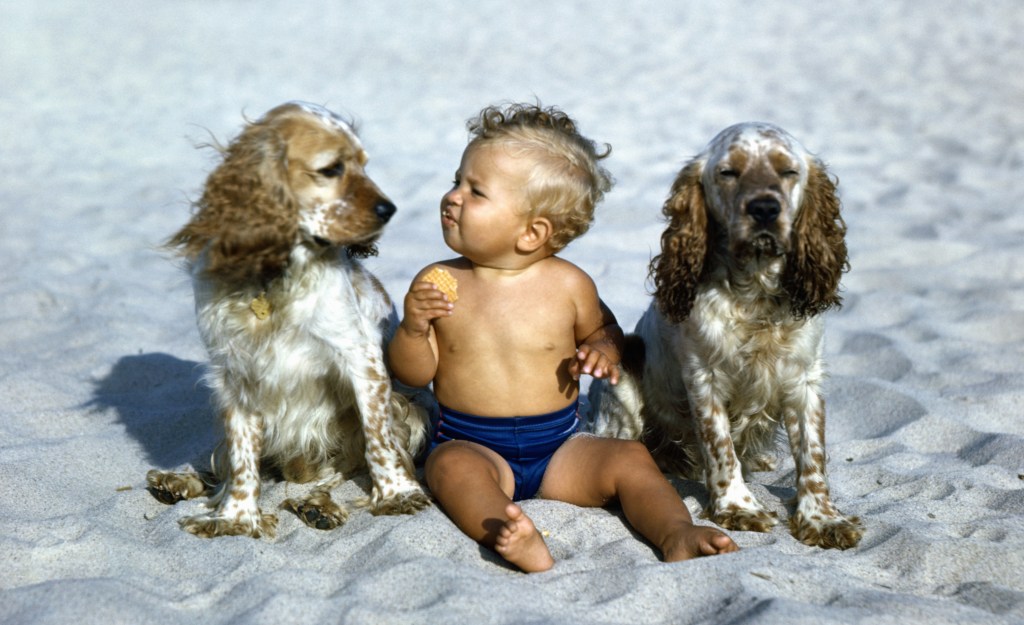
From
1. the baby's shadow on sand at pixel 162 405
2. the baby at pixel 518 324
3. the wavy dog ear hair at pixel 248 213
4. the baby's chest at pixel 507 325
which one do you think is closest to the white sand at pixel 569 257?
the baby's shadow on sand at pixel 162 405

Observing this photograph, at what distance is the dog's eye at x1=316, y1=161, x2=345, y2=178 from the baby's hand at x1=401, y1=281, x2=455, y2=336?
57cm

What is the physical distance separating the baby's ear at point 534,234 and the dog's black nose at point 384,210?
0.65m

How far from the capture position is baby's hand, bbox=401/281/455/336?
429 cm

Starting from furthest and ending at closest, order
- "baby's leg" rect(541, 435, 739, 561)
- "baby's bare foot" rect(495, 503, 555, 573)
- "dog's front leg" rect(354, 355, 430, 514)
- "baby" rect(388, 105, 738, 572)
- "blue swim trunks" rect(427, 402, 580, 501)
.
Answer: "blue swim trunks" rect(427, 402, 580, 501)
"baby" rect(388, 105, 738, 572)
"dog's front leg" rect(354, 355, 430, 514)
"baby's leg" rect(541, 435, 739, 561)
"baby's bare foot" rect(495, 503, 555, 573)

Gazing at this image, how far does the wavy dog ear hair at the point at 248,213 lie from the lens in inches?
154

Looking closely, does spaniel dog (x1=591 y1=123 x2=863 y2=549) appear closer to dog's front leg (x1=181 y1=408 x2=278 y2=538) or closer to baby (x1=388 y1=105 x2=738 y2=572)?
baby (x1=388 y1=105 x2=738 y2=572)

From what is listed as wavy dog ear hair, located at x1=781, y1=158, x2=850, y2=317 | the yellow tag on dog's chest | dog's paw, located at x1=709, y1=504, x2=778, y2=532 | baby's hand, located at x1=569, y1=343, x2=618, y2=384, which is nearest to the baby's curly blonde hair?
baby's hand, located at x1=569, y1=343, x2=618, y2=384


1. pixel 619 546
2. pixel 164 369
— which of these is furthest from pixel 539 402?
pixel 164 369

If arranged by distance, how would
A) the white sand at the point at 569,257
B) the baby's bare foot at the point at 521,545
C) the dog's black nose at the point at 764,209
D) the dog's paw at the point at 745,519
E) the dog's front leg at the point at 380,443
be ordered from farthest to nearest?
1. the dog's front leg at the point at 380,443
2. the dog's paw at the point at 745,519
3. the dog's black nose at the point at 764,209
4. the baby's bare foot at the point at 521,545
5. the white sand at the point at 569,257

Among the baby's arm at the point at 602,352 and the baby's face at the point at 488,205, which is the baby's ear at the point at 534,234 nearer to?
the baby's face at the point at 488,205

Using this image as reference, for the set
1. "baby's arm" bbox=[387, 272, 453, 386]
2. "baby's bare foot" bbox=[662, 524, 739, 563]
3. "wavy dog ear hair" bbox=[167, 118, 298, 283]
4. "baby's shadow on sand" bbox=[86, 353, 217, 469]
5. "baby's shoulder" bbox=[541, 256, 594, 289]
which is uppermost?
"wavy dog ear hair" bbox=[167, 118, 298, 283]

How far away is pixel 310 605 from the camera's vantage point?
10.8 ft

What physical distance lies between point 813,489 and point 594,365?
952 mm

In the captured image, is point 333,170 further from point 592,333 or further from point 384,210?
point 592,333
